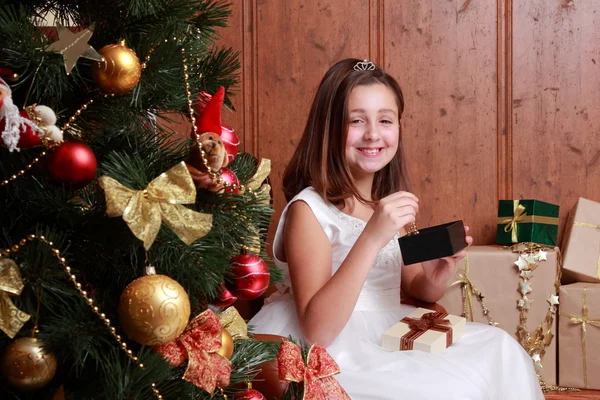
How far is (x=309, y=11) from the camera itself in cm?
193

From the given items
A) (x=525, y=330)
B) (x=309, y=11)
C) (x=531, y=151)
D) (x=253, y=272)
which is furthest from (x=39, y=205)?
(x=531, y=151)

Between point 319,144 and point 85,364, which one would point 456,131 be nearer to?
point 319,144

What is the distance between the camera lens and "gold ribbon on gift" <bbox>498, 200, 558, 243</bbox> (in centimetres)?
167

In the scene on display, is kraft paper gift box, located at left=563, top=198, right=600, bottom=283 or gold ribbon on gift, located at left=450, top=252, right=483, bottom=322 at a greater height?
kraft paper gift box, located at left=563, top=198, right=600, bottom=283

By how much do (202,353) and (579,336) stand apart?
1.23 meters

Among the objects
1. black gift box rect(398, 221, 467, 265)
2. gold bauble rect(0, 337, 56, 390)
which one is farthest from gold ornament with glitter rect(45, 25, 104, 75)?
black gift box rect(398, 221, 467, 265)

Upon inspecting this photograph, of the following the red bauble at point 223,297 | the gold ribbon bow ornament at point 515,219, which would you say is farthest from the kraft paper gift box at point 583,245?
the red bauble at point 223,297

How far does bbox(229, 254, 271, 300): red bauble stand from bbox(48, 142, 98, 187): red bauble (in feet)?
0.84

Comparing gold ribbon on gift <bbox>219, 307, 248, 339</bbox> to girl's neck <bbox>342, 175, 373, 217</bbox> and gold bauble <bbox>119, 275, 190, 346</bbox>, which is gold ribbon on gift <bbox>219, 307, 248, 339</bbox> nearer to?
gold bauble <bbox>119, 275, 190, 346</bbox>

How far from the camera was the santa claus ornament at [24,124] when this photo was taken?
1.81ft

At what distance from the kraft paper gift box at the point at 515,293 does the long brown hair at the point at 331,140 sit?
0.39 m

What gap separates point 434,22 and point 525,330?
3.08 feet

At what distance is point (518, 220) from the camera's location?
1688 millimetres

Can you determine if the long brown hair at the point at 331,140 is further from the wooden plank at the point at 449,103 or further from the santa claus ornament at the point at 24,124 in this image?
the santa claus ornament at the point at 24,124
